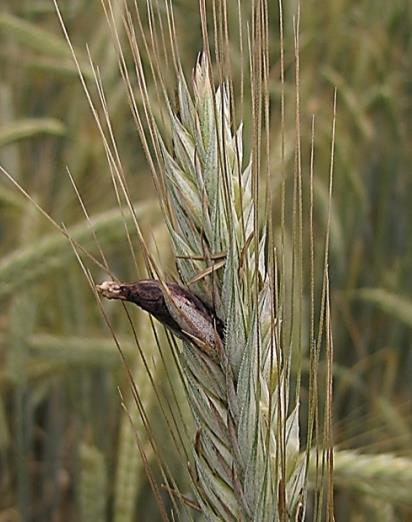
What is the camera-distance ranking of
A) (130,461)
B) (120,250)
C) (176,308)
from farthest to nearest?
(120,250) < (130,461) < (176,308)

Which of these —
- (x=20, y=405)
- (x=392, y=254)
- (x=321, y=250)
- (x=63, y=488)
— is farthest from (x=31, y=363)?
(x=392, y=254)

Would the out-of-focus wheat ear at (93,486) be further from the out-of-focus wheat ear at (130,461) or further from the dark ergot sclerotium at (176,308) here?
the dark ergot sclerotium at (176,308)

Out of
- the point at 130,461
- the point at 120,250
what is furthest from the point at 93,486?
the point at 120,250

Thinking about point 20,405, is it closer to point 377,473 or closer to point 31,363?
point 31,363

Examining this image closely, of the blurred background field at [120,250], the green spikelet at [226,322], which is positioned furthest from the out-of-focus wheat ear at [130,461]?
the green spikelet at [226,322]

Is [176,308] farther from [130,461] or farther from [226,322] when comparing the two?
[130,461]

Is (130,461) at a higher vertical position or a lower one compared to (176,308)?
higher

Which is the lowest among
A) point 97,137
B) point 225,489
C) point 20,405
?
point 225,489
